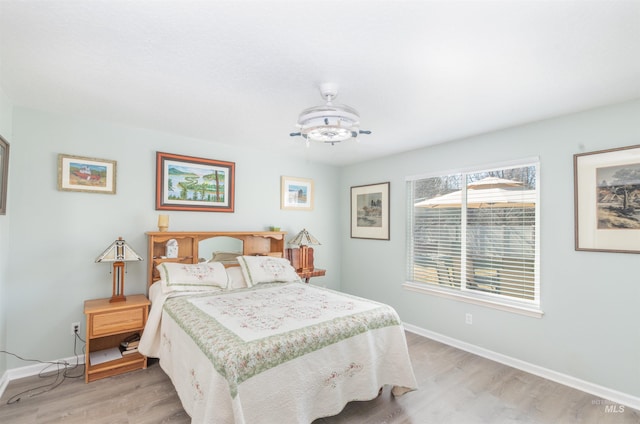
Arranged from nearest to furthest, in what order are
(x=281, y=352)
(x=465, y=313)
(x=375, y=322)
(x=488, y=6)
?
(x=488, y=6) → (x=281, y=352) → (x=375, y=322) → (x=465, y=313)

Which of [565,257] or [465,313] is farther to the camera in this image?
[465,313]

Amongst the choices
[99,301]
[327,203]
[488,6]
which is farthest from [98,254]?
[488,6]

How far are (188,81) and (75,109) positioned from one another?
143cm

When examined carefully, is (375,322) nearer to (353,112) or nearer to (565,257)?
(353,112)

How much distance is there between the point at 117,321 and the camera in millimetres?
2770

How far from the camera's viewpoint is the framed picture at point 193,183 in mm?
3463

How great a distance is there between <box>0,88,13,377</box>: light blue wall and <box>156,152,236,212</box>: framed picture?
1.18 m

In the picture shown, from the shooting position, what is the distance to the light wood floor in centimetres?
220

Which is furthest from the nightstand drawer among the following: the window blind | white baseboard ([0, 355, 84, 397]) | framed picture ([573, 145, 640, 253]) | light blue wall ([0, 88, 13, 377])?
framed picture ([573, 145, 640, 253])

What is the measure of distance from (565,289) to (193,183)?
3.99 m

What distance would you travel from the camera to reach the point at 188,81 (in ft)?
7.22

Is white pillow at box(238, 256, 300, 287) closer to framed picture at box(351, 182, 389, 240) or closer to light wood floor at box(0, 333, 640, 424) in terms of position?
light wood floor at box(0, 333, 640, 424)

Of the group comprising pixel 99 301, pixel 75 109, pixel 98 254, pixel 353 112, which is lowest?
pixel 99 301

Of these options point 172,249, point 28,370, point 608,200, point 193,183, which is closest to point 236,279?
point 172,249
